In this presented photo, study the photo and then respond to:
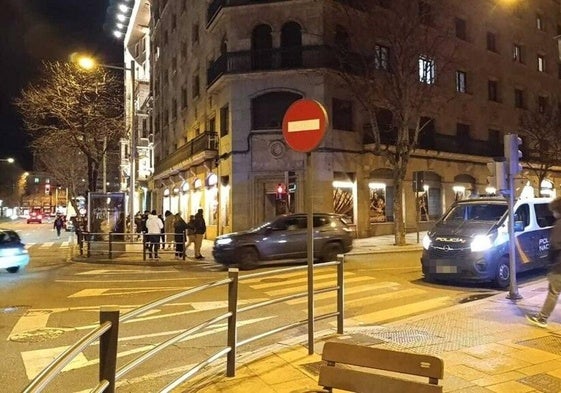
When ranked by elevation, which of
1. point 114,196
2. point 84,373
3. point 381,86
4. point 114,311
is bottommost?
point 84,373

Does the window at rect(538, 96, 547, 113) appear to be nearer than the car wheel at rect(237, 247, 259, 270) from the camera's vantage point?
No

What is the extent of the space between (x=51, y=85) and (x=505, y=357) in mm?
26239

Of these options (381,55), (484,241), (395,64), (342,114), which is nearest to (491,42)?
(381,55)

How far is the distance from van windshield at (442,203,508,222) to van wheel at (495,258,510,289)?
1109 mm

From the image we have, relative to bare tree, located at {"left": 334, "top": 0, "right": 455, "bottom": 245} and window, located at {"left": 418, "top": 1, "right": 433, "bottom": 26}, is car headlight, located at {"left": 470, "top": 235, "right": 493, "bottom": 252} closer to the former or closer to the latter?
bare tree, located at {"left": 334, "top": 0, "right": 455, "bottom": 245}

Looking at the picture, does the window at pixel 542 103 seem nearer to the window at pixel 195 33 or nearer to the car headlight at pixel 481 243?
the window at pixel 195 33

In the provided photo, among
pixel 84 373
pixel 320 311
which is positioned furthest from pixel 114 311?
pixel 320 311

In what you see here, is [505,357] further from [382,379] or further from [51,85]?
[51,85]

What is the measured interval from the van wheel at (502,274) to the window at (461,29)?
83.2 ft

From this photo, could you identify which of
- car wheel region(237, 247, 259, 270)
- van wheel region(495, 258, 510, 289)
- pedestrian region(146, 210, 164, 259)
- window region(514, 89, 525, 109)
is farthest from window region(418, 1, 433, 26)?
window region(514, 89, 525, 109)

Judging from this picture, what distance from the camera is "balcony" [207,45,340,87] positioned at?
26.2 meters

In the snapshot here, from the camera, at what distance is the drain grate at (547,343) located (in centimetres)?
628

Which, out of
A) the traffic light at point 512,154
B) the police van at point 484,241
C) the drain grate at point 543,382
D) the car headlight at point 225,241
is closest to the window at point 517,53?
the police van at point 484,241

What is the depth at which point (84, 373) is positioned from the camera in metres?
5.97
